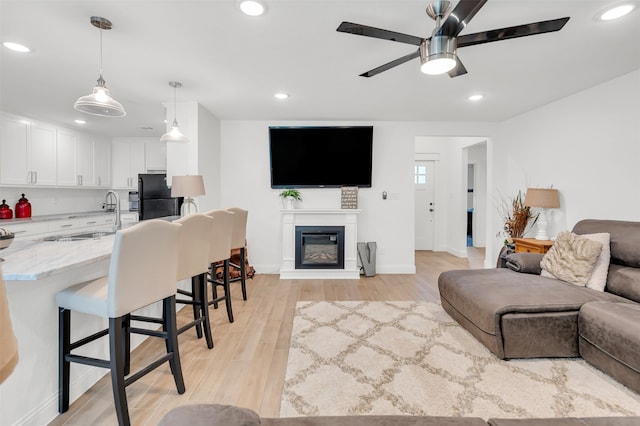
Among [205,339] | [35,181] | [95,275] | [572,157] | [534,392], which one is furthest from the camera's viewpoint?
[35,181]

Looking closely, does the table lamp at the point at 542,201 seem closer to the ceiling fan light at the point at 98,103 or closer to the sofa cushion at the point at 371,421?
the sofa cushion at the point at 371,421

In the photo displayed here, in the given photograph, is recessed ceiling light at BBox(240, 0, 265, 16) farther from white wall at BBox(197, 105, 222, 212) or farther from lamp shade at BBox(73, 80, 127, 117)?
white wall at BBox(197, 105, 222, 212)

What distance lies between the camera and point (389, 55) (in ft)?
8.49

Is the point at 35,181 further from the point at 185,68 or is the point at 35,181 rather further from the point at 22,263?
the point at 22,263

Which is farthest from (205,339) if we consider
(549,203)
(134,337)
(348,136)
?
(549,203)

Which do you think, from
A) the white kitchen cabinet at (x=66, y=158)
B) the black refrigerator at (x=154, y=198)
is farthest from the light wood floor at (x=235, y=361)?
the white kitchen cabinet at (x=66, y=158)

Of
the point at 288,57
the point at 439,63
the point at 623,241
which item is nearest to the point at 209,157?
the point at 288,57

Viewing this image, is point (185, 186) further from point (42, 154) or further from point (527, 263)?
point (527, 263)

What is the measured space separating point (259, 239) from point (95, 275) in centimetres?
289

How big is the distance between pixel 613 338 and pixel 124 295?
297 cm

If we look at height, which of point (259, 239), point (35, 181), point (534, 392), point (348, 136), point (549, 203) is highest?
point (348, 136)

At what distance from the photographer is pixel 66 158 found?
16.9ft

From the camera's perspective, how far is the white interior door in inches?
270

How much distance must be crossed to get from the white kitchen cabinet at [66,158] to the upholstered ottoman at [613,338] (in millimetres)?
7040
